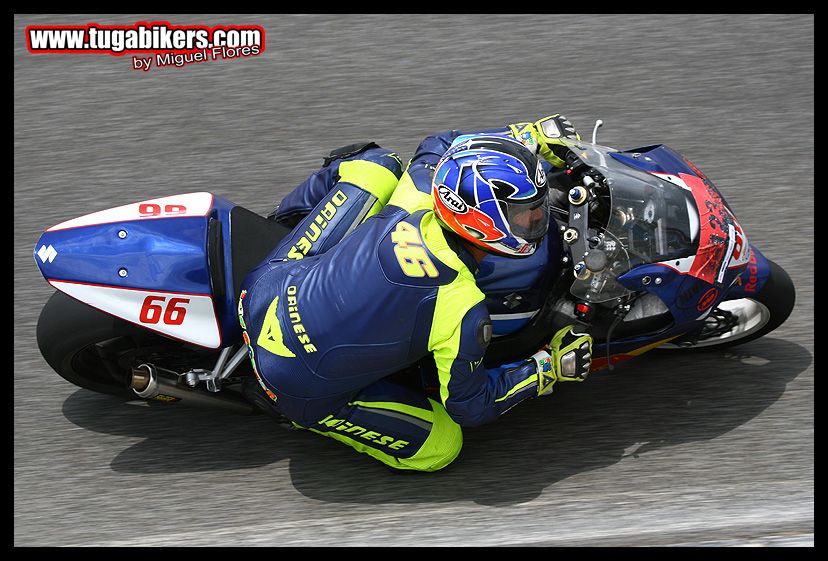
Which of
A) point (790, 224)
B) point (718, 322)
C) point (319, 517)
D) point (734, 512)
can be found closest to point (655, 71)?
point (790, 224)

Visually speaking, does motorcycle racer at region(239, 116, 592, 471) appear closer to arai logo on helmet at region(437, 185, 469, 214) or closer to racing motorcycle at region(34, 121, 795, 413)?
arai logo on helmet at region(437, 185, 469, 214)

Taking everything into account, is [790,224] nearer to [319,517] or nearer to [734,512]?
[734,512]

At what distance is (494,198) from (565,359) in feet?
2.78

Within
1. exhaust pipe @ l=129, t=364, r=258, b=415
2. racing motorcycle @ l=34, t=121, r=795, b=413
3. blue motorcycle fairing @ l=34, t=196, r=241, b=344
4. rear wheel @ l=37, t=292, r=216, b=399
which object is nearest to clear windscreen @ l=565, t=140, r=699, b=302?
racing motorcycle @ l=34, t=121, r=795, b=413

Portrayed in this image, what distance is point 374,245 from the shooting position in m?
4.49

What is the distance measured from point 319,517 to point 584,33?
13.0 feet

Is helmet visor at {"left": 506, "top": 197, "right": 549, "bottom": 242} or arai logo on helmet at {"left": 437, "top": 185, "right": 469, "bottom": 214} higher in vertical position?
arai logo on helmet at {"left": 437, "top": 185, "right": 469, "bottom": 214}

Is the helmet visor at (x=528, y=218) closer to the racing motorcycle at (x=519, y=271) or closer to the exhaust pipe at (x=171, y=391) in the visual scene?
the racing motorcycle at (x=519, y=271)

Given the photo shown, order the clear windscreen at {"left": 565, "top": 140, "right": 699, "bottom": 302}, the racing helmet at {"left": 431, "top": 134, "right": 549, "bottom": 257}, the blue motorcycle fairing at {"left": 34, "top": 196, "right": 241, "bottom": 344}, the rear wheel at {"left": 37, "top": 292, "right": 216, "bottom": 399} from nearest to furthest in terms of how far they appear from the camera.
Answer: the racing helmet at {"left": 431, "top": 134, "right": 549, "bottom": 257}
the clear windscreen at {"left": 565, "top": 140, "right": 699, "bottom": 302}
the blue motorcycle fairing at {"left": 34, "top": 196, "right": 241, "bottom": 344}
the rear wheel at {"left": 37, "top": 292, "right": 216, "bottom": 399}

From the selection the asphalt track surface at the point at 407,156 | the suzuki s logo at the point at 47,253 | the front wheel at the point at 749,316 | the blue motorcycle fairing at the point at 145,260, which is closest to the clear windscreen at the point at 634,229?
the front wheel at the point at 749,316

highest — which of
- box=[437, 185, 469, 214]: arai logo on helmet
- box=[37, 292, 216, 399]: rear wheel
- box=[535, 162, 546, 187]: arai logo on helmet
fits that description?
box=[535, 162, 546, 187]: arai logo on helmet

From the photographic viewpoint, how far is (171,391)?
5.10m

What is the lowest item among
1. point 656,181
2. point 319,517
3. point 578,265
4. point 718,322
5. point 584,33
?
point 319,517

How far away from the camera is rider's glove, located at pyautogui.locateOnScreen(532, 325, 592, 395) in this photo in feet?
15.4
